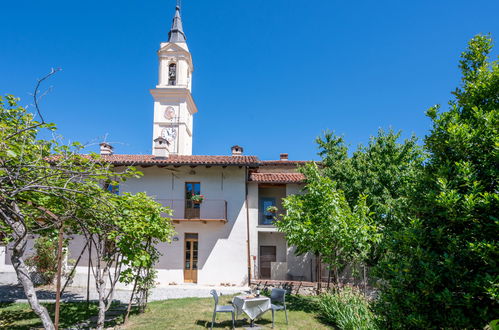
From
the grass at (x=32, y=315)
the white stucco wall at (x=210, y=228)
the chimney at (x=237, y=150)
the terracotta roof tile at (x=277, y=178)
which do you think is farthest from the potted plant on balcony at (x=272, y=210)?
the grass at (x=32, y=315)

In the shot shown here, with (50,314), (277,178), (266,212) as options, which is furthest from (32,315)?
(277,178)

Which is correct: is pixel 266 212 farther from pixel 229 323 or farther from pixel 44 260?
pixel 44 260

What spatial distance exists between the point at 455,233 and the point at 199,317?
6811 millimetres

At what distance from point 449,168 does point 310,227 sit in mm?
6348

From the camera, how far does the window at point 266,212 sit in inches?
647

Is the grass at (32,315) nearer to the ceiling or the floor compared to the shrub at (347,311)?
nearer to the floor

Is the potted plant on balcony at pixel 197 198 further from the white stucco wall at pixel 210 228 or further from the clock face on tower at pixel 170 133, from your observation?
the clock face on tower at pixel 170 133

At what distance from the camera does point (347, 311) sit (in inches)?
302

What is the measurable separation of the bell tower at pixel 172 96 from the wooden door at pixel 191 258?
8.09 m

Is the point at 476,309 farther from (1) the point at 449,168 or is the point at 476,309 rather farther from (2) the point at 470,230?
(1) the point at 449,168

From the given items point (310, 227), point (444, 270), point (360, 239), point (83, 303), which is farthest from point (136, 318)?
point (444, 270)

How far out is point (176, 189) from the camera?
1569 centimetres

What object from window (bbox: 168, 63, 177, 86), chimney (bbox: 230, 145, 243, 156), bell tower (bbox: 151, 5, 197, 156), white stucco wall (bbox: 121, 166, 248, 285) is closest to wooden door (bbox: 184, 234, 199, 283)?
white stucco wall (bbox: 121, 166, 248, 285)

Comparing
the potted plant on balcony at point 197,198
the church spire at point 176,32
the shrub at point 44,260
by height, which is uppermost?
the church spire at point 176,32
